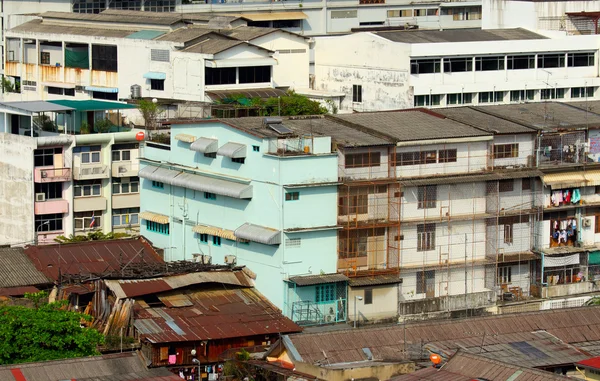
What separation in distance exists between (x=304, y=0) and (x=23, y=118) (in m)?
34.5

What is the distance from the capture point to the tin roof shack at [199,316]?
4344 centimetres

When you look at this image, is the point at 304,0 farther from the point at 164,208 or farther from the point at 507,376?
Answer: the point at 507,376

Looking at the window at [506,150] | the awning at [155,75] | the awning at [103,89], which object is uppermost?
the awning at [155,75]

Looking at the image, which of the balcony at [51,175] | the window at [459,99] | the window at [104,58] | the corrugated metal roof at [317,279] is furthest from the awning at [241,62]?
the corrugated metal roof at [317,279]

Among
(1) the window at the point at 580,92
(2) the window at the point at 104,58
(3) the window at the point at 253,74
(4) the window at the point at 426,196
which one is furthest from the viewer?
(2) the window at the point at 104,58

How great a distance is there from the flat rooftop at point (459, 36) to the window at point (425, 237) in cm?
1683

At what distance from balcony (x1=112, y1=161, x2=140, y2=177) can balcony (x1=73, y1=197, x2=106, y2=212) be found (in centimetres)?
112

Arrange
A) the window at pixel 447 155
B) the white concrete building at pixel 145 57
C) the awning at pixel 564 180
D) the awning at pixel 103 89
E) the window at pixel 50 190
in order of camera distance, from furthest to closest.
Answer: the awning at pixel 103 89 → the white concrete building at pixel 145 57 → the window at pixel 50 190 → the awning at pixel 564 180 → the window at pixel 447 155

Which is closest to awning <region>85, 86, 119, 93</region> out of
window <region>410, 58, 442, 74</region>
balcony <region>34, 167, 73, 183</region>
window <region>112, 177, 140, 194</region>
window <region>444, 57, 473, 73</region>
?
window <region>112, 177, 140, 194</region>

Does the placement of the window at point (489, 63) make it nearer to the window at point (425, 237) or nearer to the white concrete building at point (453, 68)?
the white concrete building at point (453, 68)

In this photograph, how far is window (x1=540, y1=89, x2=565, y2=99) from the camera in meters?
67.1

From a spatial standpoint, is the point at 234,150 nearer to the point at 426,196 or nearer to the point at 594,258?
the point at 426,196

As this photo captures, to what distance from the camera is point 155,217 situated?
52.7 m

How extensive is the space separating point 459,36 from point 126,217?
18.0 m
